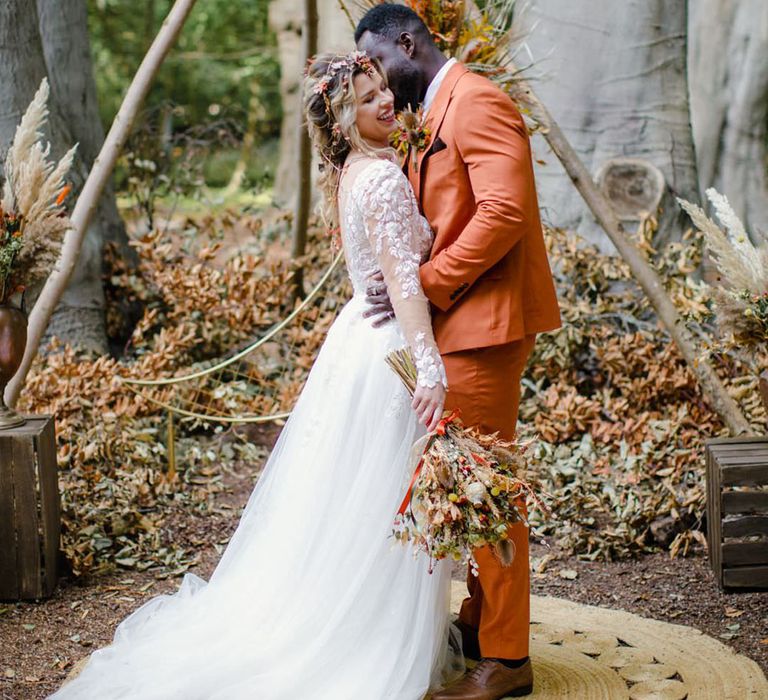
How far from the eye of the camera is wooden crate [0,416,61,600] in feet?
12.5

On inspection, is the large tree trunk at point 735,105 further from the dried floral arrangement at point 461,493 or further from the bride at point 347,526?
the dried floral arrangement at point 461,493

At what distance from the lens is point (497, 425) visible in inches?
116

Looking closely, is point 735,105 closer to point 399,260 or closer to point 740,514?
point 740,514

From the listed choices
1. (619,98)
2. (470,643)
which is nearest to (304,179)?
(619,98)

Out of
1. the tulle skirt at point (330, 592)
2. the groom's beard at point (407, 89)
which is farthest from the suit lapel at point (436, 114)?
the tulle skirt at point (330, 592)

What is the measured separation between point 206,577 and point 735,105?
5.08 m

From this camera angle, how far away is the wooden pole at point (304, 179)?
542 cm

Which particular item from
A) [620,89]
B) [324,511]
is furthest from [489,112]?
[620,89]

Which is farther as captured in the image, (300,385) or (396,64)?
(300,385)

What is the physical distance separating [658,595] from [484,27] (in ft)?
7.56

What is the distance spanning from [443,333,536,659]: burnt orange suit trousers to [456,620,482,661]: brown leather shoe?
0.83 ft

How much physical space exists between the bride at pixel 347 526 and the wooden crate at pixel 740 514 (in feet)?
4.07

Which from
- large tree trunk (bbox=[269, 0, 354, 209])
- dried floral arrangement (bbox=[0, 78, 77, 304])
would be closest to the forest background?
dried floral arrangement (bbox=[0, 78, 77, 304])

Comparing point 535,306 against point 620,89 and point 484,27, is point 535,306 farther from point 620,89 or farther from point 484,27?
point 620,89
